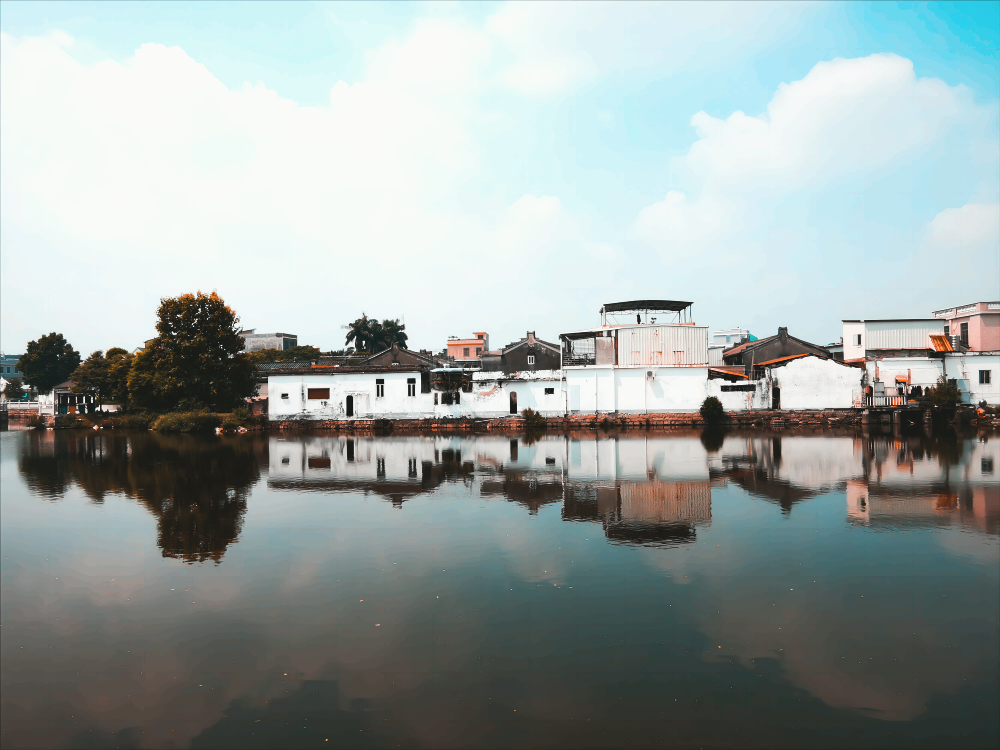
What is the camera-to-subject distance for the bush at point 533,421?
37688 millimetres

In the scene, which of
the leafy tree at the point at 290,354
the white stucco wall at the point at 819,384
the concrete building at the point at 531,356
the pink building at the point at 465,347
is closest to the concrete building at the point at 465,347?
the pink building at the point at 465,347

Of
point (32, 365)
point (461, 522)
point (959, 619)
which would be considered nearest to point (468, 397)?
point (461, 522)

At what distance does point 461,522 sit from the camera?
13180mm

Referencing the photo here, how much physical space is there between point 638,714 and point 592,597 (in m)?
2.74

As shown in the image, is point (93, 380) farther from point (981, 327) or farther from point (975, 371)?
point (981, 327)

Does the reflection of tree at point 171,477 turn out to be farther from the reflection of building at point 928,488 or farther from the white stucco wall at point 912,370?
the white stucco wall at point 912,370

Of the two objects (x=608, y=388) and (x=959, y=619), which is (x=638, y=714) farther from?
(x=608, y=388)

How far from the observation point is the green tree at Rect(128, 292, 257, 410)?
135 feet

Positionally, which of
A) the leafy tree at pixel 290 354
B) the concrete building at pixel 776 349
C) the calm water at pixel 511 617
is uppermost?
the leafy tree at pixel 290 354

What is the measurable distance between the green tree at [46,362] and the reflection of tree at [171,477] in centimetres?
3960

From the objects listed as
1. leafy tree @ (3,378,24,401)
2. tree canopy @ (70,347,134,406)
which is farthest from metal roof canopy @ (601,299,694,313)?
leafy tree @ (3,378,24,401)

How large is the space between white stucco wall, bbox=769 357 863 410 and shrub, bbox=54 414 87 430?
50505mm

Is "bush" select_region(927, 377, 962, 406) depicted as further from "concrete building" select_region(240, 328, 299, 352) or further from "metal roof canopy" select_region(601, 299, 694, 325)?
"concrete building" select_region(240, 328, 299, 352)

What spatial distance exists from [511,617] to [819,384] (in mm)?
35636
